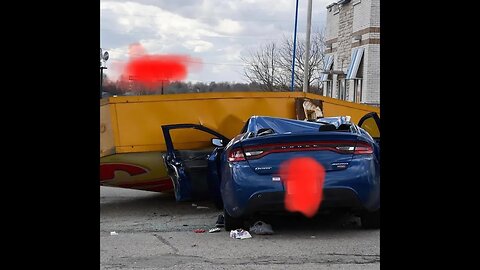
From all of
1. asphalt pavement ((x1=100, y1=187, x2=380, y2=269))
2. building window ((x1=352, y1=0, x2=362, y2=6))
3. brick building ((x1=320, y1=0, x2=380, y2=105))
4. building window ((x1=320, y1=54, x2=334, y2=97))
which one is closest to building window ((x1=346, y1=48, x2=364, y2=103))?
brick building ((x1=320, y1=0, x2=380, y2=105))

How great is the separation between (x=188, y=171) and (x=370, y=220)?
2.55 meters

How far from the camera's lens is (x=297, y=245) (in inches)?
258

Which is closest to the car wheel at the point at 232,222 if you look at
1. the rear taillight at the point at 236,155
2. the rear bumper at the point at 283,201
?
the rear bumper at the point at 283,201

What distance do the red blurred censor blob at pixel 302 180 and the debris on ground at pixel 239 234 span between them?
1.94ft

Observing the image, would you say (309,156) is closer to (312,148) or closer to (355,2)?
(312,148)

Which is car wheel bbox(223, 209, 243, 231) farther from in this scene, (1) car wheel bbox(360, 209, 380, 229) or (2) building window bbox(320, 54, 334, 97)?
(2) building window bbox(320, 54, 334, 97)

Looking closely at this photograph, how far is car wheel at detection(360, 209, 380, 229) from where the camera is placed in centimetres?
706

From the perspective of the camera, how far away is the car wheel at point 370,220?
706 centimetres

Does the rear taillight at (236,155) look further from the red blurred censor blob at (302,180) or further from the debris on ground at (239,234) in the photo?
Answer: the debris on ground at (239,234)

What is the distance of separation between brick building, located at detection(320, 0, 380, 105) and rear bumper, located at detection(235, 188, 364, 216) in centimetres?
1543
